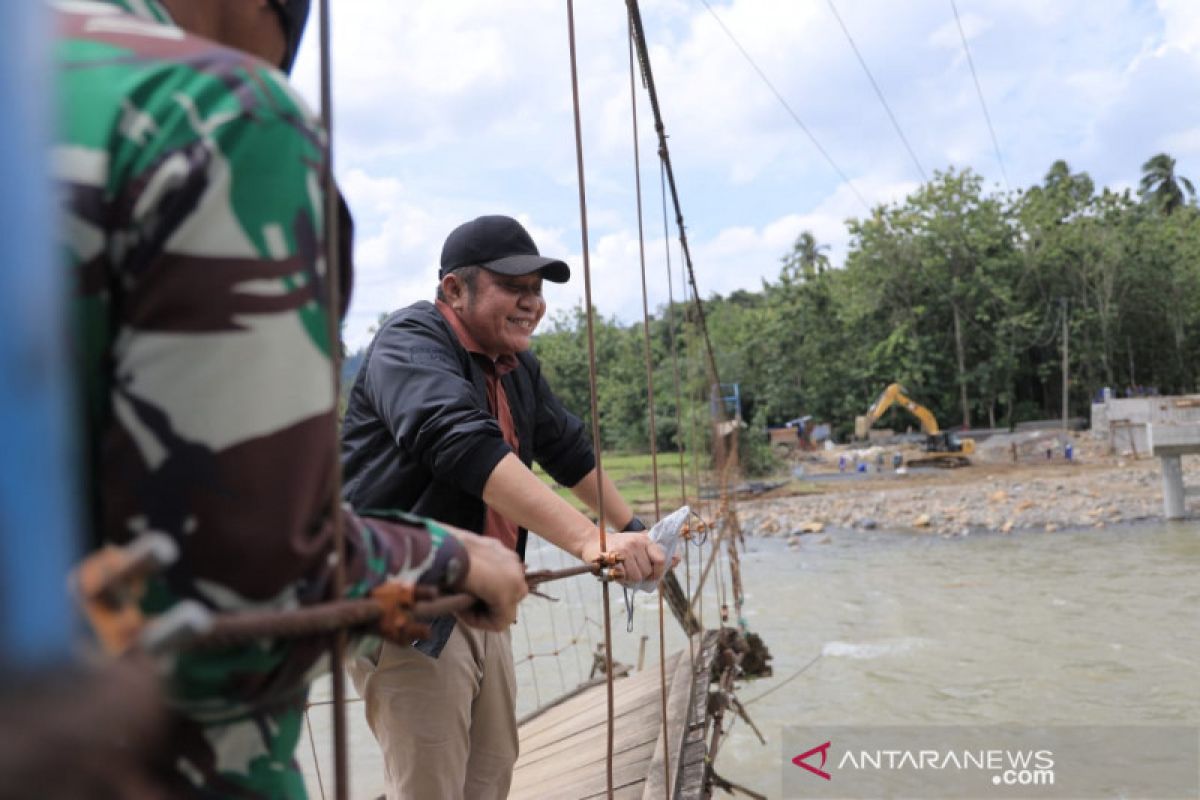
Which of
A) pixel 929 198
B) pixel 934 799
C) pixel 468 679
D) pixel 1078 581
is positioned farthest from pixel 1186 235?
pixel 468 679

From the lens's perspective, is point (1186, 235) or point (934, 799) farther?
point (1186, 235)

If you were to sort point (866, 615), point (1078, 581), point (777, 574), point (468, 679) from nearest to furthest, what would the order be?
point (468, 679), point (866, 615), point (1078, 581), point (777, 574)

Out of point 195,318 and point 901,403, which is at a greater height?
point 901,403

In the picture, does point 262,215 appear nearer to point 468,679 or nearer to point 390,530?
point 390,530

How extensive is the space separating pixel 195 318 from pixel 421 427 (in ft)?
3.74

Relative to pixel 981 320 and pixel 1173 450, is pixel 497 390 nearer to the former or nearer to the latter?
pixel 1173 450

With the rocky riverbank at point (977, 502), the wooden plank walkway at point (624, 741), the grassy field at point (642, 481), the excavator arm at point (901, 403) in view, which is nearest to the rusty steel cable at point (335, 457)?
the wooden plank walkway at point (624, 741)

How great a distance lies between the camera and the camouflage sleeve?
0.57 metres

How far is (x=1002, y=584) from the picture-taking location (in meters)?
11.8

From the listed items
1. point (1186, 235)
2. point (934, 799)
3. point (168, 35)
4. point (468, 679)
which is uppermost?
point (1186, 235)

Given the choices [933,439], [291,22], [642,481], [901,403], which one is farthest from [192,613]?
[901,403]

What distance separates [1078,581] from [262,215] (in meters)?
12.5

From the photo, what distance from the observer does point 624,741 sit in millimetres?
2969

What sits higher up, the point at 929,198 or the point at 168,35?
the point at 929,198
